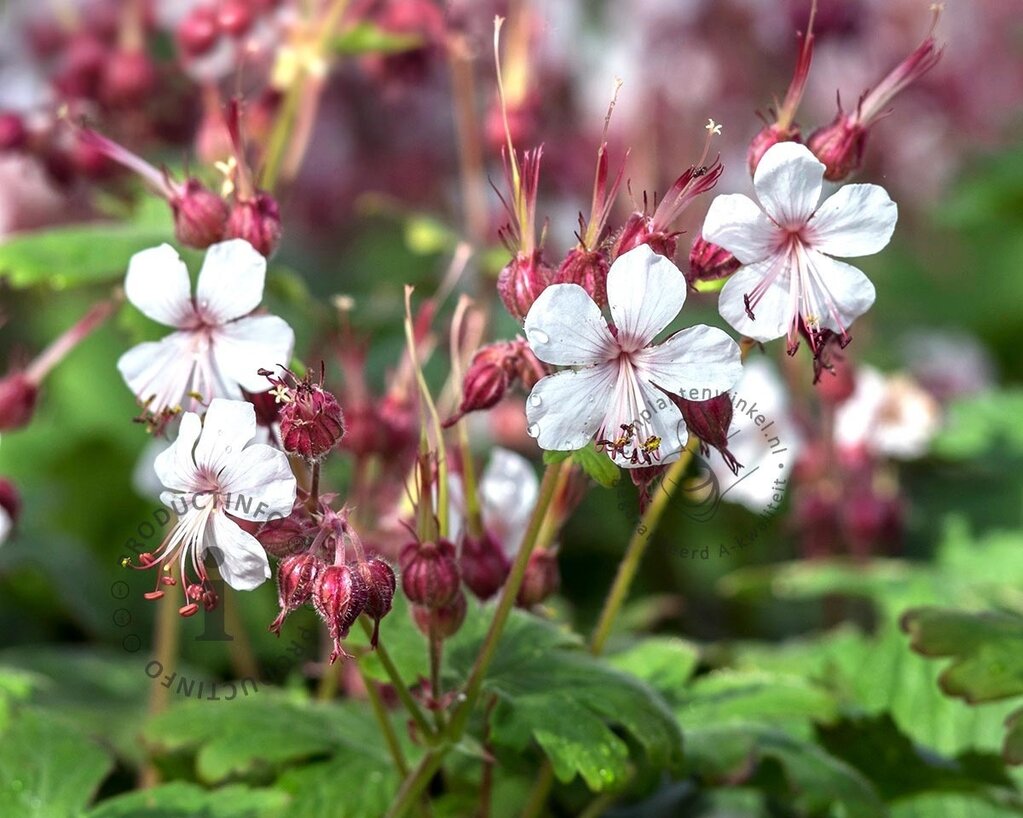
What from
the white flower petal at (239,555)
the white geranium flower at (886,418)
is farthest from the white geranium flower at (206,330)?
the white geranium flower at (886,418)

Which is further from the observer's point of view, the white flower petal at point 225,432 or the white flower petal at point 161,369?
the white flower petal at point 161,369

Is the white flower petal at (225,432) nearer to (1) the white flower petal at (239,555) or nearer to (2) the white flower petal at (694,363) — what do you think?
(1) the white flower petal at (239,555)

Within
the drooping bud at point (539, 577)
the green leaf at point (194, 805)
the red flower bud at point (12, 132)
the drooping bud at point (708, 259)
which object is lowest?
the green leaf at point (194, 805)

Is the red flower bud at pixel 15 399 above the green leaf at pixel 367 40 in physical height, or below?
below

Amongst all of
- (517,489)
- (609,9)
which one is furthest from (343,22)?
(609,9)

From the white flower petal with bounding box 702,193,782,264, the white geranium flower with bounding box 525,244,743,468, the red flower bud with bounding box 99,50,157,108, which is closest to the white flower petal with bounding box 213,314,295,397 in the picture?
the white geranium flower with bounding box 525,244,743,468

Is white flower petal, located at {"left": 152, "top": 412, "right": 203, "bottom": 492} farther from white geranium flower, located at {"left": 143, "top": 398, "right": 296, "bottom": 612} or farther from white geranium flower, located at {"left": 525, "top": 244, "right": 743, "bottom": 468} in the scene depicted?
white geranium flower, located at {"left": 525, "top": 244, "right": 743, "bottom": 468}
